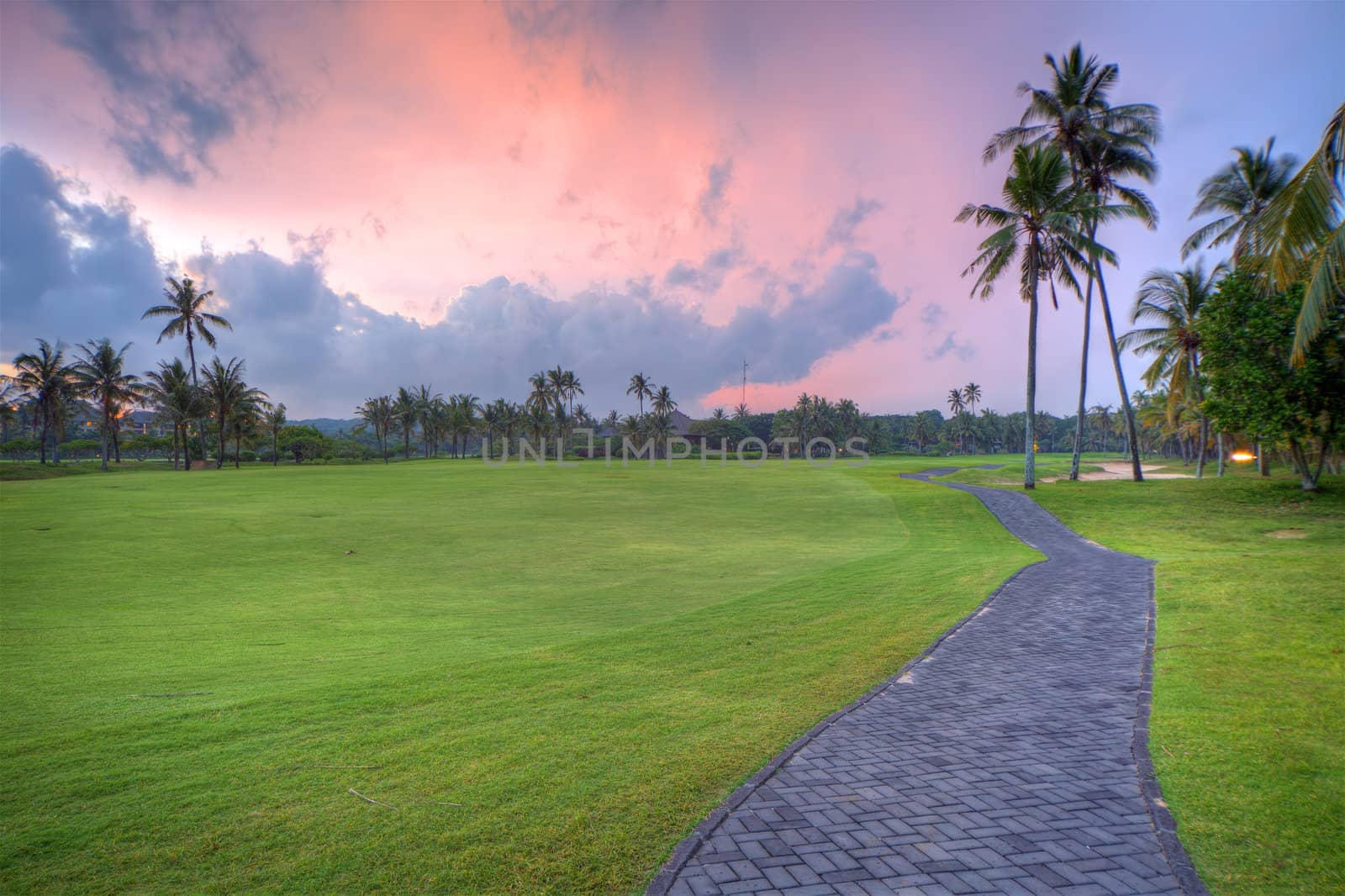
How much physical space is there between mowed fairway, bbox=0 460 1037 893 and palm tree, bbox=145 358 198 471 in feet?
185

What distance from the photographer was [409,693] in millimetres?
7148

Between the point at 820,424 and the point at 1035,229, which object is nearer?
the point at 1035,229

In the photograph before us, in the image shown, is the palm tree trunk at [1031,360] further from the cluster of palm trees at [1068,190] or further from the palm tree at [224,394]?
the palm tree at [224,394]

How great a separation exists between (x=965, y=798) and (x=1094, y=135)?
3909 cm

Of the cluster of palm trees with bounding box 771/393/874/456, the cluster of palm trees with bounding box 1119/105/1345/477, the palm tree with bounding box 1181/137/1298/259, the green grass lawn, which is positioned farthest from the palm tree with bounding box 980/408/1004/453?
the green grass lawn

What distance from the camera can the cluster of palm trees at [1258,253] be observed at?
8320 millimetres

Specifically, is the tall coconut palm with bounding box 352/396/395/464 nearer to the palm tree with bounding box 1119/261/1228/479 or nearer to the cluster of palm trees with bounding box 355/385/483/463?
the cluster of palm trees with bounding box 355/385/483/463

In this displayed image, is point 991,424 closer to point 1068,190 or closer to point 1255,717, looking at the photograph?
point 1068,190

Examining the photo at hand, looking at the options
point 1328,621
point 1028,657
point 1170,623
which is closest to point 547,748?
point 1028,657

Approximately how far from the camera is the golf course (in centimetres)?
423

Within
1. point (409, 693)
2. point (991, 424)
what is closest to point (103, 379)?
point (409, 693)

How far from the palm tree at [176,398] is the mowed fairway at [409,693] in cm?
5647

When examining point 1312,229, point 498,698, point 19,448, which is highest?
point 1312,229

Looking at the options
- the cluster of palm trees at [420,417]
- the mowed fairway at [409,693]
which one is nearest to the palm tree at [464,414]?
the cluster of palm trees at [420,417]
